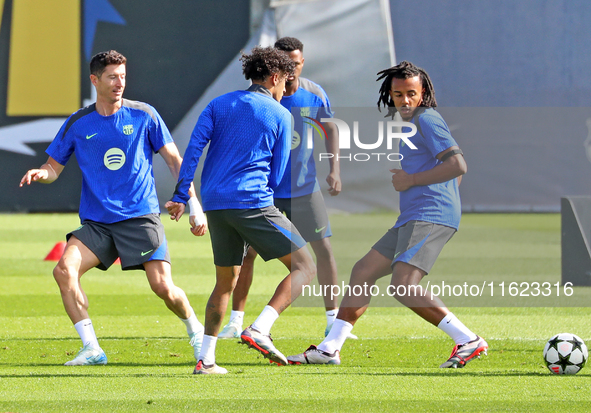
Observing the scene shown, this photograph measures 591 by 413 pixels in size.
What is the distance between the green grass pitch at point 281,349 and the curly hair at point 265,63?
167 centimetres

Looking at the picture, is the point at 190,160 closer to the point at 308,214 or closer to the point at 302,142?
the point at 308,214

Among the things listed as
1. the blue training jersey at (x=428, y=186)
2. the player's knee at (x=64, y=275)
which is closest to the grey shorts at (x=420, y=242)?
the blue training jersey at (x=428, y=186)

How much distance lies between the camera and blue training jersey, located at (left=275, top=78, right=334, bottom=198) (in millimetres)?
6340

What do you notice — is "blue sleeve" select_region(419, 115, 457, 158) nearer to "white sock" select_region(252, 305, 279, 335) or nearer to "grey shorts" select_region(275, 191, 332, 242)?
"white sock" select_region(252, 305, 279, 335)

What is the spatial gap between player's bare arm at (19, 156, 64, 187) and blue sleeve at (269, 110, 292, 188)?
143 cm

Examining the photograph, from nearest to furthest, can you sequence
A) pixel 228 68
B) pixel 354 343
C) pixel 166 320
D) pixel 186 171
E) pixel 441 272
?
pixel 186 171
pixel 354 343
pixel 166 320
pixel 441 272
pixel 228 68

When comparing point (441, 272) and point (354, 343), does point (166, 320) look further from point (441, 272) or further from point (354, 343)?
point (441, 272)

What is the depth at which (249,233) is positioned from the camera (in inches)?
185

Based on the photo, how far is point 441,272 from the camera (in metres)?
10.7

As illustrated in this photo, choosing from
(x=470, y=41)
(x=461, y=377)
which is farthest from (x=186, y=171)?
(x=470, y=41)

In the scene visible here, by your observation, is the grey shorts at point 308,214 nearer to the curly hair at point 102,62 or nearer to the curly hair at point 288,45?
the curly hair at point 288,45

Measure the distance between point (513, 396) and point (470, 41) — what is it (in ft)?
58.2

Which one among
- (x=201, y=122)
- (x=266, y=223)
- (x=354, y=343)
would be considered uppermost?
(x=201, y=122)

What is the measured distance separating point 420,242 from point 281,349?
1.43m
